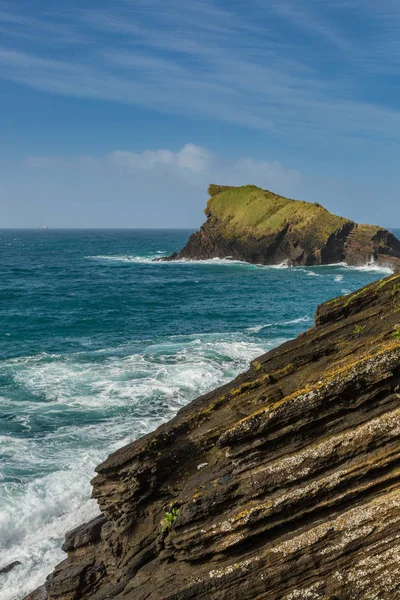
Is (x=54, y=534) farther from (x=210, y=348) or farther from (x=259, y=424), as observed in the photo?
(x=210, y=348)

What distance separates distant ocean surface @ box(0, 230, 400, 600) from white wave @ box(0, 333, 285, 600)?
0.05 m

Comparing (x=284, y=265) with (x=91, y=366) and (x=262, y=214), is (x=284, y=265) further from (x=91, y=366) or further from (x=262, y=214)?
(x=91, y=366)

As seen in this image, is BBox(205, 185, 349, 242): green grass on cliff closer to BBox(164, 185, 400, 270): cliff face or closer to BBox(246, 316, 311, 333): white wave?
BBox(164, 185, 400, 270): cliff face

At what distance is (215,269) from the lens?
325 ft

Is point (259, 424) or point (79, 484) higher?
point (259, 424)

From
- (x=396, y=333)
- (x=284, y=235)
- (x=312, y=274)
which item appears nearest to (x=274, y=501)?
(x=396, y=333)

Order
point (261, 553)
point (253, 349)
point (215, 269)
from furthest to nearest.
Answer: point (215, 269)
point (253, 349)
point (261, 553)

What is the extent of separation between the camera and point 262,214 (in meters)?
108

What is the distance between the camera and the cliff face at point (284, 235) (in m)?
101

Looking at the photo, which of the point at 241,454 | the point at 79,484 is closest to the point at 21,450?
the point at 79,484

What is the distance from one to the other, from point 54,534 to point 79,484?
2.50 m

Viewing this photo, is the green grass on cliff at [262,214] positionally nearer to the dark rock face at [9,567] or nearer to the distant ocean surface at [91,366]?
the distant ocean surface at [91,366]

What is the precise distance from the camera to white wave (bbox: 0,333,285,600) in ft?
58.0

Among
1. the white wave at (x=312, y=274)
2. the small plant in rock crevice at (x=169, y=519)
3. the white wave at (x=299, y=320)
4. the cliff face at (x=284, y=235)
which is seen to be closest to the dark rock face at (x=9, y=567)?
the small plant in rock crevice at (x=169, y=519)
